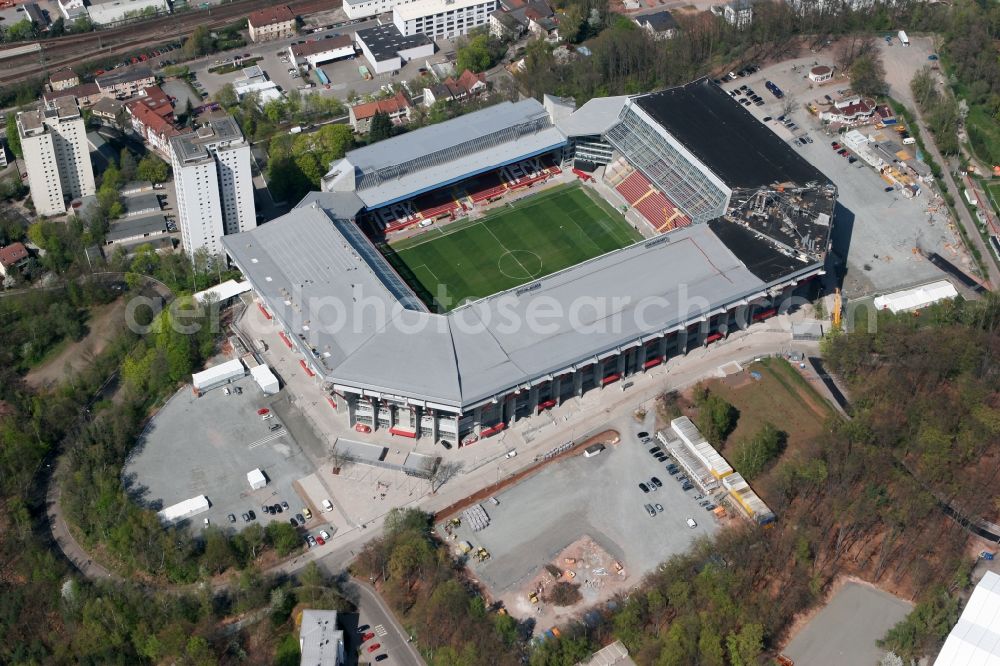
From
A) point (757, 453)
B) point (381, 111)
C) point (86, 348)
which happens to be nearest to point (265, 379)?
point (86, 348)

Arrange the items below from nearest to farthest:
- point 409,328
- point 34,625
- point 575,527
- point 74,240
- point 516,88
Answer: point 34,625 → point 575,527 → point 409,328 → point 74,240 → point 516,88

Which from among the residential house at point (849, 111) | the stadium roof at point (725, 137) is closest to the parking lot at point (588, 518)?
the stadium roof at point (725, 137)

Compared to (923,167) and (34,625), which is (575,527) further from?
(923,167)

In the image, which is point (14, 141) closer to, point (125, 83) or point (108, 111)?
point (108, 111)

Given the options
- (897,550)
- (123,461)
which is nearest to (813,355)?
(897,550)

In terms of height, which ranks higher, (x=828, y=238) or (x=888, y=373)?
(x=828, y=238)

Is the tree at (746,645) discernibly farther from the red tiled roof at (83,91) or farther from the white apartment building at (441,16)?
the red tiled roof at (83,91)
